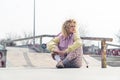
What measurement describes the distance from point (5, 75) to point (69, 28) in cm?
367

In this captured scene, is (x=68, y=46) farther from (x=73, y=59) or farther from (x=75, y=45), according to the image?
(x=73, y=59)

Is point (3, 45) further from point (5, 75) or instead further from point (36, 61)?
point (5, 75)

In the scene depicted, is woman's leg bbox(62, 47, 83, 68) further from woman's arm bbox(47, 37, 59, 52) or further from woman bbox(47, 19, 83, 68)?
woman's arm bbox(47, 37, 59, 52)

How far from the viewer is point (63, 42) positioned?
5.94 metres

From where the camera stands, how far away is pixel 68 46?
5902 millimetres

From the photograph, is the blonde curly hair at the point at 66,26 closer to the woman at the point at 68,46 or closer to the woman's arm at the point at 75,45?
the woman at the point at 68,46

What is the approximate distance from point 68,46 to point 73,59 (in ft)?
0.86

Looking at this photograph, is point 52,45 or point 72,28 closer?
point 72,28

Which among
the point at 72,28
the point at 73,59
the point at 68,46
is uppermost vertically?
the point at 72,28

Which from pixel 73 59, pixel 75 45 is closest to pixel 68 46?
pixel 75 45

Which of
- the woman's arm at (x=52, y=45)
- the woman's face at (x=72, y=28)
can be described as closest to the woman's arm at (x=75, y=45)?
the woman's face at (x=72, y=28)

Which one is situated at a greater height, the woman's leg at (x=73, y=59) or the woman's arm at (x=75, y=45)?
the woman's arm at (x=75, y=45)

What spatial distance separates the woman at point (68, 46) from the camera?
5.77 m

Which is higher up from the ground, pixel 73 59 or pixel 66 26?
pixel 66 26
